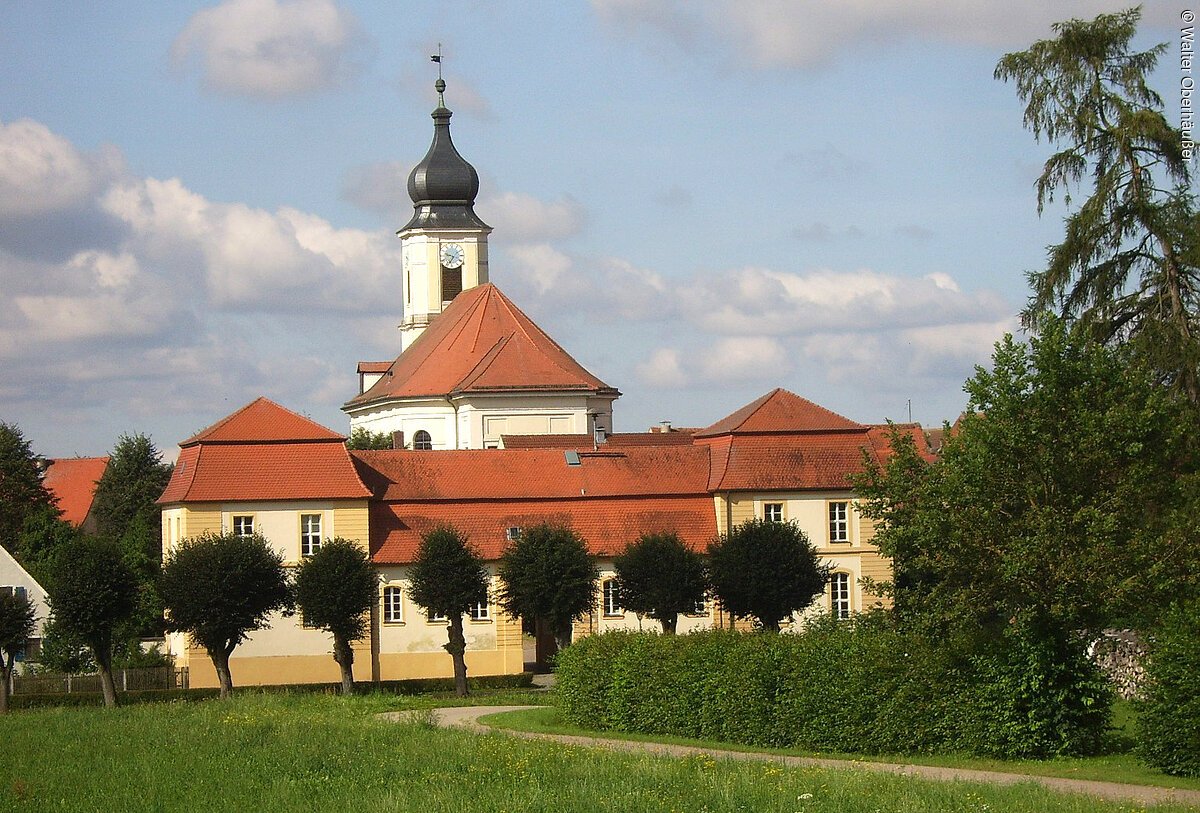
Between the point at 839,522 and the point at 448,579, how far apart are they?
582 inches

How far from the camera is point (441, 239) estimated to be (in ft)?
346

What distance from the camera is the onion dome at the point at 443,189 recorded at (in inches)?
4144

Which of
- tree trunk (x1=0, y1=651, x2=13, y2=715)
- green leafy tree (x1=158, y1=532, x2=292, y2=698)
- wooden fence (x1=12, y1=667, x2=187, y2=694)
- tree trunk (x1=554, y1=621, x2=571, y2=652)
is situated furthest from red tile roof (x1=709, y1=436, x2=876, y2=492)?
tree trunk (x1=0, y1=651, x2=13, y2=715)

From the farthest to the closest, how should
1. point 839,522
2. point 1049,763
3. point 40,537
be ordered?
point 40,537, point 839,522, point 1049,763

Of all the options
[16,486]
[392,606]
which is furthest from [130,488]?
[392,606]

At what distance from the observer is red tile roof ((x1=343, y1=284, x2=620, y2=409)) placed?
8256 cm

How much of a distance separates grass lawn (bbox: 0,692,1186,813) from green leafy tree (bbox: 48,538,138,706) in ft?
58.0

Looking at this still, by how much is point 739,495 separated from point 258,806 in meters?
39.9

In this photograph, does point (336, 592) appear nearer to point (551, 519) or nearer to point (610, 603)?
point (551, 519)

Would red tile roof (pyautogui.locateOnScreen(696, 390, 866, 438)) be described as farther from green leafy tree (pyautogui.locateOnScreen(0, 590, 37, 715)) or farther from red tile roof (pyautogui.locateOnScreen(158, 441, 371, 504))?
green leafy tree (pyautogui.locateOnScreen(0, 590, 37, 715))

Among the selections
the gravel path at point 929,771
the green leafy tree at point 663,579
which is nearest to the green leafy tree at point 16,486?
the green leafy tree at point 663,579

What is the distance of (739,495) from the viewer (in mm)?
61625

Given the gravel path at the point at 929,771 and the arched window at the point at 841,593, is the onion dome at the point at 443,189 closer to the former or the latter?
the arched window at the point at 841,593

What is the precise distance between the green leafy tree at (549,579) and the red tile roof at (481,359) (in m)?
26.1
